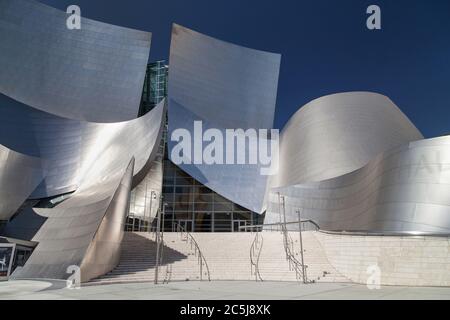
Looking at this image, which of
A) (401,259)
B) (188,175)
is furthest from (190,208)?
(401,259)

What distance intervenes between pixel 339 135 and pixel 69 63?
2073cm

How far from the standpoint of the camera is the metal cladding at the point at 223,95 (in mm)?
26266

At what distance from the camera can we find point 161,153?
2778 centimetres

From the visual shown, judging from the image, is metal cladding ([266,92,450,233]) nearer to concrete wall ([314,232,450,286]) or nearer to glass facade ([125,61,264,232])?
concrete wall ([314,232,450,286])

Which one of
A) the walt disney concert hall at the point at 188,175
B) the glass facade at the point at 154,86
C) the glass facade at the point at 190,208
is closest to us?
the walt disney concert hall at the point at 188,175

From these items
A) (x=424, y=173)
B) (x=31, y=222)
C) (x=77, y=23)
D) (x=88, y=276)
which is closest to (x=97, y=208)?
(x=88, y=276)

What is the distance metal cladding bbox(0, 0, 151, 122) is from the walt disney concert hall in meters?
0.10

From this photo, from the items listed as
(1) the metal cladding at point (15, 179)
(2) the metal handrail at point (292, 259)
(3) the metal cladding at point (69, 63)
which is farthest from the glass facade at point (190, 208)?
(2) the metal handrail at point (292, 259)

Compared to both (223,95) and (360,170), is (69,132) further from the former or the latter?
(360,170)

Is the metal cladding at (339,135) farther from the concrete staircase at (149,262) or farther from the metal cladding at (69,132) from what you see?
the metal cladding at (69,132)

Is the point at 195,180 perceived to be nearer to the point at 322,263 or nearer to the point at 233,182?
the point at 233,182

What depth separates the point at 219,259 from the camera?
15.3 meters

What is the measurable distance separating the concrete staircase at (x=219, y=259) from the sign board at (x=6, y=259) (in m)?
3.35

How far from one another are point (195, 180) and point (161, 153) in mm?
3224
